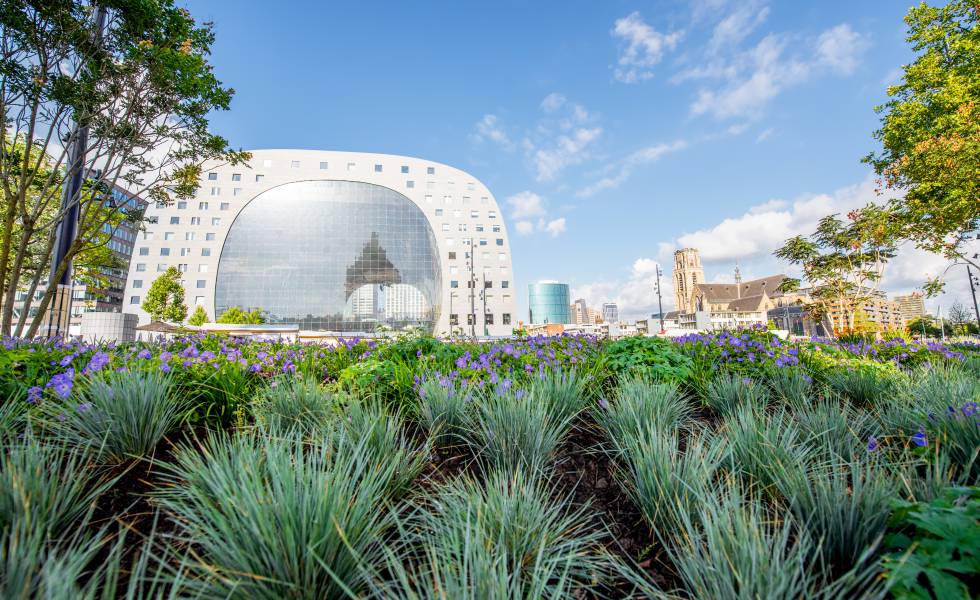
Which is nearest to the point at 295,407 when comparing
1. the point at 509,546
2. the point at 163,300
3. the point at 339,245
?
the point at 509,546

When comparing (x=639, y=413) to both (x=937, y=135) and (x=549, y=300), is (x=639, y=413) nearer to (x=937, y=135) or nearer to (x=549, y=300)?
(x=937, y=135)

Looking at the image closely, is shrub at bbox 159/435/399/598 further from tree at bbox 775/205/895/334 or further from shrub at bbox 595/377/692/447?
tree at bbox 775/205/895/334

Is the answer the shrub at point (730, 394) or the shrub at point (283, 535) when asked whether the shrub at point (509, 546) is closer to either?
the shrub at point (283, 535)

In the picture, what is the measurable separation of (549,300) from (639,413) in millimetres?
156852

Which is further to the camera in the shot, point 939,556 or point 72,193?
point 72,193

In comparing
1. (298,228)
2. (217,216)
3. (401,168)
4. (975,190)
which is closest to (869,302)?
(975,190)

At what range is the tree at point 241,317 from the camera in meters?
45.9

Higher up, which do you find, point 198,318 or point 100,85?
point 100,85

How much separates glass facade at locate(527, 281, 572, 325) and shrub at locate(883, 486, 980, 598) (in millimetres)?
155105

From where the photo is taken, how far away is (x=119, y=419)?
248 centimetres

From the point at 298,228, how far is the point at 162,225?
56.7 feet

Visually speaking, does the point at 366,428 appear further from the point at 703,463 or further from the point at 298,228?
the point at 298,228

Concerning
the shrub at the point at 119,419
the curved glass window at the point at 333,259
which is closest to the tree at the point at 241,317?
the curved glass window at the point at 333,259

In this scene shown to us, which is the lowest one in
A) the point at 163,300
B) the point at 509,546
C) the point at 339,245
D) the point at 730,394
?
the point at 509,546
